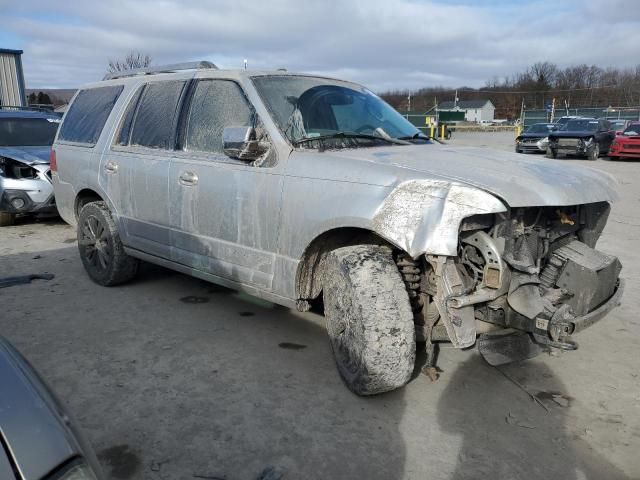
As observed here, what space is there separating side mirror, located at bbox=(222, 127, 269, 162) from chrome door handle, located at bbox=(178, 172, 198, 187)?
0.49 meters

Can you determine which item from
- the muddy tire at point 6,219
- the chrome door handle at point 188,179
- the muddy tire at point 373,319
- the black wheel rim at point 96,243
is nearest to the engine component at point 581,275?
the muddy tire at point 373,319

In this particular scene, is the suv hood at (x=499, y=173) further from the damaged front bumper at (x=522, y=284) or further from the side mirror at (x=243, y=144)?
the side mirror at (x=243, y=144)

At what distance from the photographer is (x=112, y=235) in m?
4.75

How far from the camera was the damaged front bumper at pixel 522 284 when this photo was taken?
9.04 ft

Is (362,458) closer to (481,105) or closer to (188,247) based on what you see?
(188,247)

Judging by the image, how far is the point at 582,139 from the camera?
19.2 meters

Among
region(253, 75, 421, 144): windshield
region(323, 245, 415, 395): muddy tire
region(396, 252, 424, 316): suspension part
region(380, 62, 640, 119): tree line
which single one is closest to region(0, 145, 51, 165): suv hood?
region(253, 75, 421, 144): windshield

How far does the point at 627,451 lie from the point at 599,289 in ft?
2.86

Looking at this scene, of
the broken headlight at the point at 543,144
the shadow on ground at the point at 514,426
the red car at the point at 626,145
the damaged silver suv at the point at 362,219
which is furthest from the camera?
the broken headlight at the point at 543,144

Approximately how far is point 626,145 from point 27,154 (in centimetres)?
1901

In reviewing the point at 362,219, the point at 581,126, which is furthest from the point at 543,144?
the point at 362,219

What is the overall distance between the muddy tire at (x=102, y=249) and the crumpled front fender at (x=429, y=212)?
2979mm

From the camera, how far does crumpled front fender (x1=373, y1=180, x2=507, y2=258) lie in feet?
8.36

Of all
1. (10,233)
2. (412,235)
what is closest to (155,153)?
(412,235)
